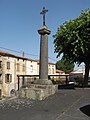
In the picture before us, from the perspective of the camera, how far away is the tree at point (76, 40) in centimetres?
2028

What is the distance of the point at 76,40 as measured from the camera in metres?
20.5

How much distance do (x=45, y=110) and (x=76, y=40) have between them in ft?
40.3

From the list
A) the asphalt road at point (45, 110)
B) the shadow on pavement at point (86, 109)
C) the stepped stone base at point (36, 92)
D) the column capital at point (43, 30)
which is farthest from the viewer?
the column capital at point (43, 30)

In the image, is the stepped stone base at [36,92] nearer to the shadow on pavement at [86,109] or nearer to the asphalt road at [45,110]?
the asphalt road at [45,110]

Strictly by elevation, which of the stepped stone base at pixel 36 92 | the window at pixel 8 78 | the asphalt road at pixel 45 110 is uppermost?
the window at pixel 8 78

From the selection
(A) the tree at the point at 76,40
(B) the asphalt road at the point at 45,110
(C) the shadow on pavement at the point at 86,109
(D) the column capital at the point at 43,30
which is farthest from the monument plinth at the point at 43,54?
(A) the tree at the point at 76,40

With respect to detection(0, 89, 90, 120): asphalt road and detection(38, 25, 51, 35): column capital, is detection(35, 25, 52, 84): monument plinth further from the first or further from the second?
detection(0, 89, 90, 120): asphalt road

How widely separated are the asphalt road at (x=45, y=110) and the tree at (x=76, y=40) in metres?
9.72

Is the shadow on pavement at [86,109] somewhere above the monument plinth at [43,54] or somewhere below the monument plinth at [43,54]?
below

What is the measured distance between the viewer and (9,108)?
9.85m

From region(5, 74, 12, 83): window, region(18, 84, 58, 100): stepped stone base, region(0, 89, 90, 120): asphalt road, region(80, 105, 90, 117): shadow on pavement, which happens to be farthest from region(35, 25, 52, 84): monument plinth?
region(5, 74, 12, 83): window

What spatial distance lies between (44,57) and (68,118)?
6.15m

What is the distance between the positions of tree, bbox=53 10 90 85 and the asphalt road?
972 centimetres

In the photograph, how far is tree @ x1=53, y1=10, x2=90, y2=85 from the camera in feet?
66.5
